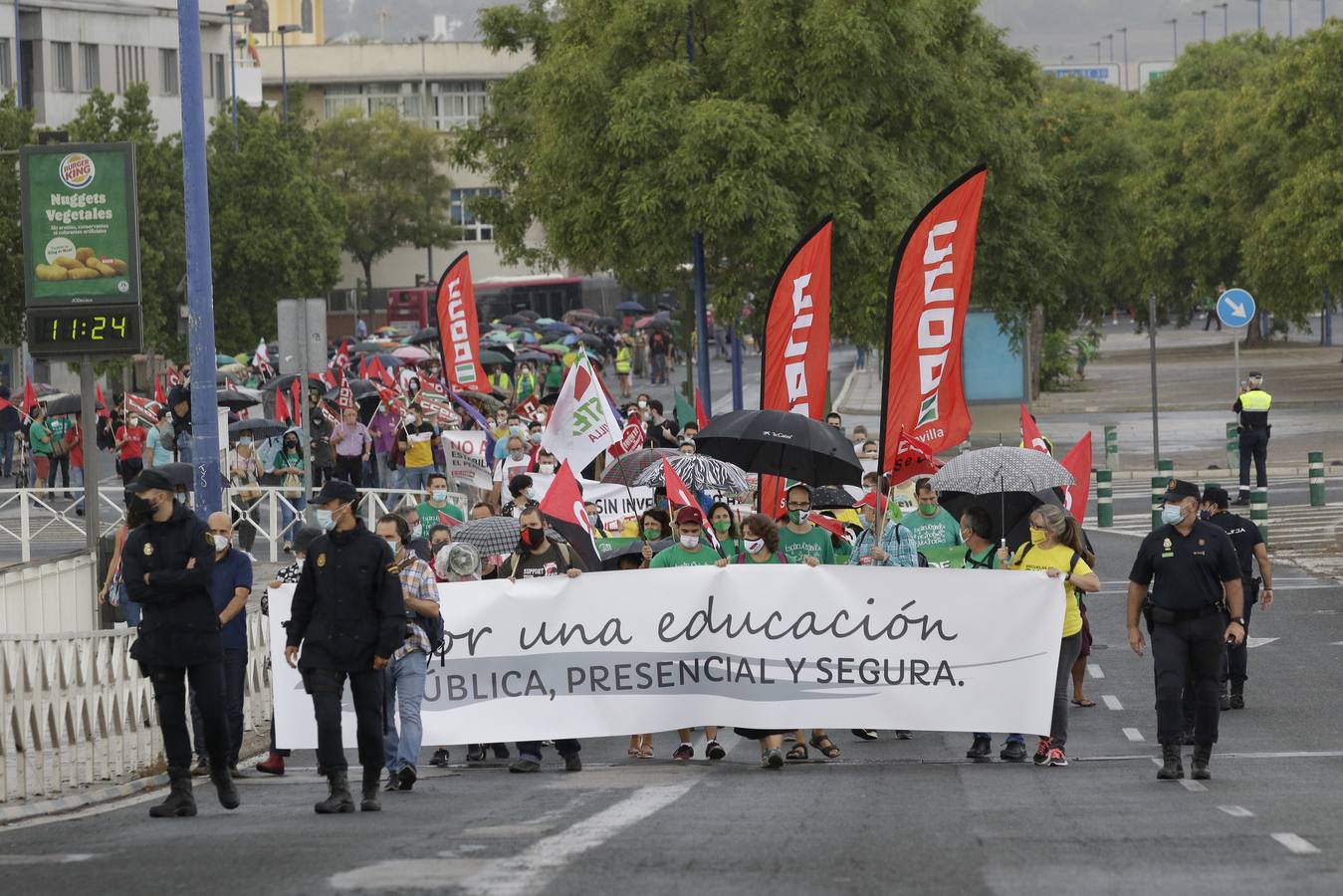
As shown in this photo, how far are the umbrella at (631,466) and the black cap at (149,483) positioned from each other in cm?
884

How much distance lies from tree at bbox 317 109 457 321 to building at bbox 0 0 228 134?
23.7 m

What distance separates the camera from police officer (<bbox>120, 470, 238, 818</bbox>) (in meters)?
11.0

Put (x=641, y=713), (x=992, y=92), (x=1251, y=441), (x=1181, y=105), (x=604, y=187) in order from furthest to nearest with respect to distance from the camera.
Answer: (x=1181, y=105) < (x=992, y=92) < (x=604, y=187) < (x=1251, y=441) < (x=641, y=713)

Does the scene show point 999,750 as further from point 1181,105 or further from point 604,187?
point 1181,105

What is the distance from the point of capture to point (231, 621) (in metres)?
13.1

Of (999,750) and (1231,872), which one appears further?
(999,750)

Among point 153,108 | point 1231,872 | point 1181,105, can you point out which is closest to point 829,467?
point 1231,872

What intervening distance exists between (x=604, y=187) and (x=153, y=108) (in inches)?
1675

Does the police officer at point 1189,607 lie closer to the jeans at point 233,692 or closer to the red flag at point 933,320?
the red flag at point 933,320

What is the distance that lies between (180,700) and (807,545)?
14.9 ft

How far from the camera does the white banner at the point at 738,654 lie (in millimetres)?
13312

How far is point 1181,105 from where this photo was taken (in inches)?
3676

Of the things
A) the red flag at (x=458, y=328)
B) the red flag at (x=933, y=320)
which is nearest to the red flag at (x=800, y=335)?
the red flag at (x=933, y=320)

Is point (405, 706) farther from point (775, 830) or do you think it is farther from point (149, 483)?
point (775, 830)
